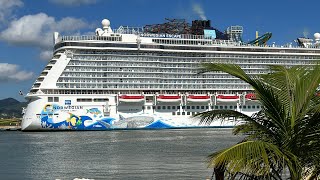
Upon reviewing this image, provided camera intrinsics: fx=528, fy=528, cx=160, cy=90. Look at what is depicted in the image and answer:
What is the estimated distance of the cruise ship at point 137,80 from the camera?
6775 cm

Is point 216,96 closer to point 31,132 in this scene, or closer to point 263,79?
point 31,132

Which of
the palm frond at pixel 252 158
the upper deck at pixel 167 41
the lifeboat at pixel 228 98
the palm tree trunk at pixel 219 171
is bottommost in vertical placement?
the lifeboat at pixel 228 98

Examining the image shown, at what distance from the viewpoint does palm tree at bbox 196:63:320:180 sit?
6.50 metres

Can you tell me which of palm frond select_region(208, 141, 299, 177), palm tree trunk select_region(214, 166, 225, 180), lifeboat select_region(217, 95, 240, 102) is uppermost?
palm frond select_region(208, 141, 299, 177)

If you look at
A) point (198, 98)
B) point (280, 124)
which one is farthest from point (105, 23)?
point (280, 124)

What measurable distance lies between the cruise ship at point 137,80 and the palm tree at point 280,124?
58234mm

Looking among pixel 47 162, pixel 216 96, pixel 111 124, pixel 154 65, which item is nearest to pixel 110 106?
pixel 111 124

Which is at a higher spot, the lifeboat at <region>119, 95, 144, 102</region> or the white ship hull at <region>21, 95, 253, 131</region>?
the lifeboat at <region>119, 95, 144, 102</region>

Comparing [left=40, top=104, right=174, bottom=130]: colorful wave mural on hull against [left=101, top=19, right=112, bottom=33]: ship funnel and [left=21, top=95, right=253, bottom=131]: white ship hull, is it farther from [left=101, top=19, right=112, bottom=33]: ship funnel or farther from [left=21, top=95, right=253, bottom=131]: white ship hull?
[left=101, top=19, right=112, bottom=33]: ship funnel

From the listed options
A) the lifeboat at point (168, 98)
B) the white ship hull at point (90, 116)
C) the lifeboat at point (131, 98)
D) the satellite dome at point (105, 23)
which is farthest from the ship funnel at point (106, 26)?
the lifeboat at point (168, 98)

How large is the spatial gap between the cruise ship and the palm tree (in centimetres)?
5823

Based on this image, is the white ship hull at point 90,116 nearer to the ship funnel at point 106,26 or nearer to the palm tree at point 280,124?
the ship funnel at point 106,26

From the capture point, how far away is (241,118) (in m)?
7.28

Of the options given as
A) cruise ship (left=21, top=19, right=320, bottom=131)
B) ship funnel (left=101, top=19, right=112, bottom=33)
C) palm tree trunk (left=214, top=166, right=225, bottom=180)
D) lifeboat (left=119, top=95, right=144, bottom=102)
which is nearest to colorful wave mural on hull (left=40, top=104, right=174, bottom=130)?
cruise ship (left=21, top=19, right=320, bottom=131)
